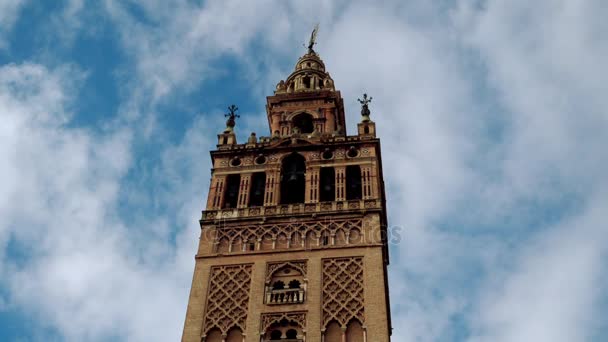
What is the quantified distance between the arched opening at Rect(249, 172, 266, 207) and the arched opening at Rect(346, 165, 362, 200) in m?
3.84

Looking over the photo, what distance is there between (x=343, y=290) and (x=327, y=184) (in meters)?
7.18

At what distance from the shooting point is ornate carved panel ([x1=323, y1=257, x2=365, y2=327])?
104ft

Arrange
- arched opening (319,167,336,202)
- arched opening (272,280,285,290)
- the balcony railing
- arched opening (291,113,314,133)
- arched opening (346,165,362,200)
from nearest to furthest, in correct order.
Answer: the balcony railing < arched opening (272,280,285,290) < arched opening (346,165,362,200) < arched opening (319,167,336,202) < arched opening (291,113,314,133)

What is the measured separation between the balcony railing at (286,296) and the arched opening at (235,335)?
1612 millimetres

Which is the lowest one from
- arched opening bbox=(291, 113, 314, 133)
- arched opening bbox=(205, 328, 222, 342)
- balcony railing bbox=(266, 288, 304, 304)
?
arched opening bbox=(205, 328, 222, 342)

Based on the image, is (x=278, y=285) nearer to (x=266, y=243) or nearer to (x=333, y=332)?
(x=266, y=243)

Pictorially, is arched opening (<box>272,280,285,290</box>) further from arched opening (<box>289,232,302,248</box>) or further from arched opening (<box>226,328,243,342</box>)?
arched opening (<box>226,328,243,342</box>)

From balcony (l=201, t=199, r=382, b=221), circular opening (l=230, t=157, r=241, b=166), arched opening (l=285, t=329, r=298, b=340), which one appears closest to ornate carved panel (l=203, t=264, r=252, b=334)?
arched opening (l=285, t=329, r=298, b=340)

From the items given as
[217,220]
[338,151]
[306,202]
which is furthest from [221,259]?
[338,151]

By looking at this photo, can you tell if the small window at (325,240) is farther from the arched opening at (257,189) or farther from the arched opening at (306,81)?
the arched opening at (306,81)

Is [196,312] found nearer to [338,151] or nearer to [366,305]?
[366,305]

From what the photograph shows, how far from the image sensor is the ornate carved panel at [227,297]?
32.0m

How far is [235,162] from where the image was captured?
39844mm

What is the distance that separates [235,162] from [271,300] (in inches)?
367
